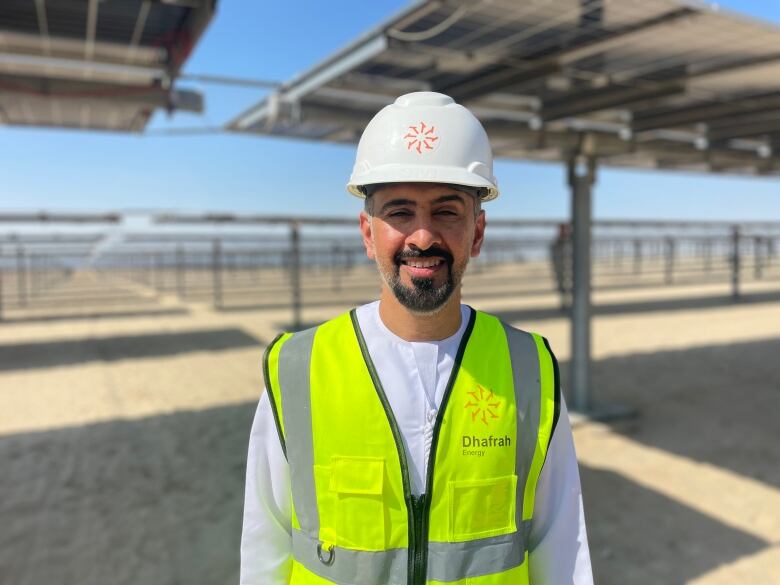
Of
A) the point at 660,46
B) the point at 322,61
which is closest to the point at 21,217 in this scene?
the point at 322,61

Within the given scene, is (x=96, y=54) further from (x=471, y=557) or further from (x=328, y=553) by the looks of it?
(x=471, y=557)

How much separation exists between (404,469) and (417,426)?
96 mm

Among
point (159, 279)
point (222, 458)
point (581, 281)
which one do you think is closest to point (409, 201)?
point (222, 458)

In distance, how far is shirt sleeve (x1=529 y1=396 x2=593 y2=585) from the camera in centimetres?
132

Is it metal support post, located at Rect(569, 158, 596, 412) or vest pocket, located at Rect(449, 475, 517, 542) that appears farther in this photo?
metal support post, located at Rect(569, 158, 596, 412)

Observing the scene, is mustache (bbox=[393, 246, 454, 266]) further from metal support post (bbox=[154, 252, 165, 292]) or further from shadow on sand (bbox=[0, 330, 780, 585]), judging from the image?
metal support post (bbox=[154, 252, 165, 292])

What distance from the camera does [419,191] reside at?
4.14ft

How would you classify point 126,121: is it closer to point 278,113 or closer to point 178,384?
point 278,113

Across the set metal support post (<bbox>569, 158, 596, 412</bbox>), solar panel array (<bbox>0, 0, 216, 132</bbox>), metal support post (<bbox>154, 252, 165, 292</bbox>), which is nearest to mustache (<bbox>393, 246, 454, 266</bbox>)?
solar panel array (<bbox>0, 0, 216, 132</bbox>)

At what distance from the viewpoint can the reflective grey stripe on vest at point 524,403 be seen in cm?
128

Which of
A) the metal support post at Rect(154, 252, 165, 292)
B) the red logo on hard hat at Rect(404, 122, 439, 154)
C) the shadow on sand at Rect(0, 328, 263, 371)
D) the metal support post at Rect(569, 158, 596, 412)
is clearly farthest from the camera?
the metal support post at Rect(154, 252, 165, 292)

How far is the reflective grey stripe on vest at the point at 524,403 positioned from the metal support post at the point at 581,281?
4477 mm

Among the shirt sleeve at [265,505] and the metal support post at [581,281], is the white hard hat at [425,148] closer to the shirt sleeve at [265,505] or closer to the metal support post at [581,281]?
the shirt sleeve at [265,505]

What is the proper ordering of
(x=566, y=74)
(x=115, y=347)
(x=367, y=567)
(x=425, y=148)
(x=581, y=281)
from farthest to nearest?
(x=115, y=347) < (x=581, y=281) < (x=566, y=74) < (x=425, y=148) < (x=367, y=567)
